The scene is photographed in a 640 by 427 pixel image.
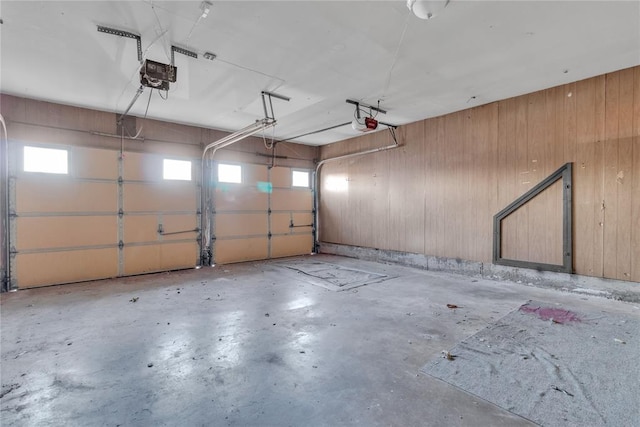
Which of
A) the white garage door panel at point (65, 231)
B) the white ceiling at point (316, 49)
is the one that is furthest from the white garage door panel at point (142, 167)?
the white ceiling at point (316, 49)

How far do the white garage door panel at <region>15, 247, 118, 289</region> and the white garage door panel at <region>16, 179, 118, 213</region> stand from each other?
0.70 meters

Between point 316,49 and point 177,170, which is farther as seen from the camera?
point 177,170

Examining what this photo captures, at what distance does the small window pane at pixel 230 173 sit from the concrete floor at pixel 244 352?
272 centimetres

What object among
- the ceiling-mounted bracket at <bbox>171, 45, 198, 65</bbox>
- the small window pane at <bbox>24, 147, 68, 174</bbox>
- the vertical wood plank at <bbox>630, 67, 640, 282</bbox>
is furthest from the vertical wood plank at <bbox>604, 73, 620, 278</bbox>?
the small window pane at <bbox>24, 147, 68, 174</bbox>

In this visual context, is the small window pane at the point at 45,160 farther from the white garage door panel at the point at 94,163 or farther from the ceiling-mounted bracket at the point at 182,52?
the ceiling-mounted bracket at the point at 182,52

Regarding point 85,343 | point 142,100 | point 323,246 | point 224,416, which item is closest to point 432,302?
point 224,416

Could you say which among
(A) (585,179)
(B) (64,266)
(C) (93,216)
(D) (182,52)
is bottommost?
(B) (64,266)

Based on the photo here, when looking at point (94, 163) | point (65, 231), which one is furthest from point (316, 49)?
point (65, 231)

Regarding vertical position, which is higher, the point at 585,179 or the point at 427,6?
the point at 427,6

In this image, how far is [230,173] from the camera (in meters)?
6.57

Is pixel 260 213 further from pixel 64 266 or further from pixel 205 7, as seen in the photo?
pixel 205 7

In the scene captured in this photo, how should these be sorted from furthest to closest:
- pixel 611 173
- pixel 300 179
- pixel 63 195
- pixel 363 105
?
pixel 300 179 < pixel 363 105 < pixel 63 195 < pixel 611 173

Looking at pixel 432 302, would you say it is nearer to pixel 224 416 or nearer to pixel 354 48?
pixel 224 416

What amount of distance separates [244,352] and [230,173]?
15.7 ft
